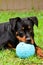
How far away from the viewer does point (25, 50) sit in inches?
201

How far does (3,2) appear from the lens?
10281 millimetres

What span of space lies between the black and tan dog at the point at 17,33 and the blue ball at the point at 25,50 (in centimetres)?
15

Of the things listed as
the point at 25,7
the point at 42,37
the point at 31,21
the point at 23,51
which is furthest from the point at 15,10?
the point at 23,51

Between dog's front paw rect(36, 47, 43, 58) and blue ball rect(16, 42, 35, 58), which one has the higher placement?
blue ball rect(16, 42, 35, 58)

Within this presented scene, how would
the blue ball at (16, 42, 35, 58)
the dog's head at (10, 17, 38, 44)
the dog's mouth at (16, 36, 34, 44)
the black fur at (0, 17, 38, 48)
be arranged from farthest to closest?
the black fur at (0, 17, 38, 48), the dog's head at (10, 17, 38, 44), the dog's mouth at (16, 36, 34, 44), the blue ball at (16, 42, 35, 58)

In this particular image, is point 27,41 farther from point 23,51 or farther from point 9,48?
point 9,48

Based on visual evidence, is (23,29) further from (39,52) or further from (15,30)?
(39,52)

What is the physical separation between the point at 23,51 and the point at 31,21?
2.75 ft

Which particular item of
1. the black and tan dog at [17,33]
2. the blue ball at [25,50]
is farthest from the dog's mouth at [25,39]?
the blue ball at [25,50]

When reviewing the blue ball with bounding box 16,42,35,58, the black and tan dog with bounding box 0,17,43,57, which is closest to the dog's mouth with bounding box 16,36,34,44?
the black and tan dog with bounding box 0,17,43,57

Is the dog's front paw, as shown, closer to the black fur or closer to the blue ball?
the blue ball

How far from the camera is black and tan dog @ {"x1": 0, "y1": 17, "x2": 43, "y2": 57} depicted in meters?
5.42

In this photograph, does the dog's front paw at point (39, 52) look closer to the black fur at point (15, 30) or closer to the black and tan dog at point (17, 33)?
the black and tan dog at point (17, 33)

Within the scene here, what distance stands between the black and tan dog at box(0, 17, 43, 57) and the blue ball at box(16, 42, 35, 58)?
6.0 inches
